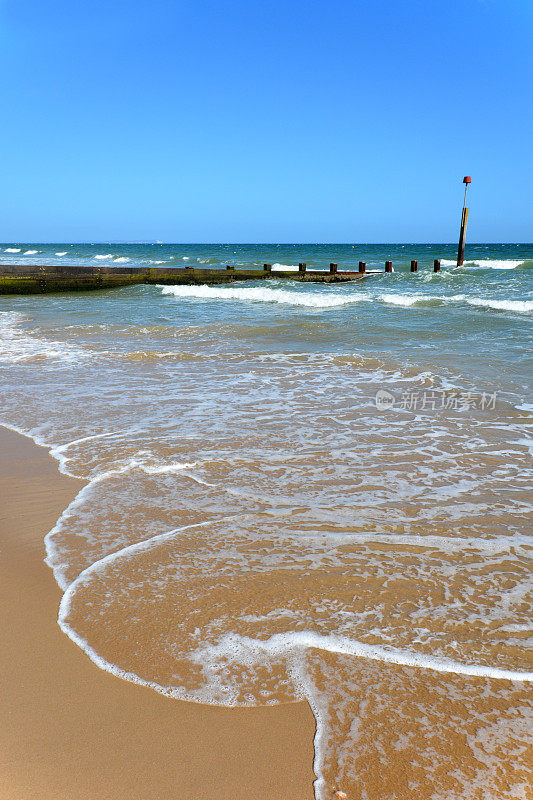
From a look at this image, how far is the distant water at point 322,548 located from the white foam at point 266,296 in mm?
10490

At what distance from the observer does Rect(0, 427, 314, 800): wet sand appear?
147cm

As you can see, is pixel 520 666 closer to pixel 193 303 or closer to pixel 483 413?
pixel 483 413

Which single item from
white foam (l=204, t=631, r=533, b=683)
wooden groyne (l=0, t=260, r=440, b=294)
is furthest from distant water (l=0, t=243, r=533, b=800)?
wooden groyne (l=0, t=260, r=440, b=294)

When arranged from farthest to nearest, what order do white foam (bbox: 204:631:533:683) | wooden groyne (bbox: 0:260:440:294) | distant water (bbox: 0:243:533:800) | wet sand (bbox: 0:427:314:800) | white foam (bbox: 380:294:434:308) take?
wooden groyne (bbox: 0:260:440:294)
white foam (bbox: 380:294:434:308)
white foam (bbox: 204:631:533:683)
distant water (bbox: 0:243:533:800)
wet sand (bbox: 0:427:314:800)

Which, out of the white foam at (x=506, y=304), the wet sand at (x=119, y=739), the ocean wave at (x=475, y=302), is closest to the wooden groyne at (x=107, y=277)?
the ocean wave at (x=475, y=302)

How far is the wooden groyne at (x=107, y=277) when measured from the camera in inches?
813

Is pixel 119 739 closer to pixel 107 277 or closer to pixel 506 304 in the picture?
pixel 506 304

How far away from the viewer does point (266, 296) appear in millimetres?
19375

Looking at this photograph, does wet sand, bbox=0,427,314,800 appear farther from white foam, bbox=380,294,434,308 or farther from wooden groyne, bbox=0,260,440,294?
wooden groyne, bbox=0,260,440,294

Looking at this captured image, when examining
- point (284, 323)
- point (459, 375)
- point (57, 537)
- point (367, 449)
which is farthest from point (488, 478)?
point (284, 323)

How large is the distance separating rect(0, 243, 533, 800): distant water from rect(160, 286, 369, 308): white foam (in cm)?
1049

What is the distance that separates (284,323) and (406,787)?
433 inches

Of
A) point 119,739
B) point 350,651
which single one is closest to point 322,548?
point 350,651

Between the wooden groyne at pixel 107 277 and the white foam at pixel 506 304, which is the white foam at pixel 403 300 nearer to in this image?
the white foam at pixel 506 304
